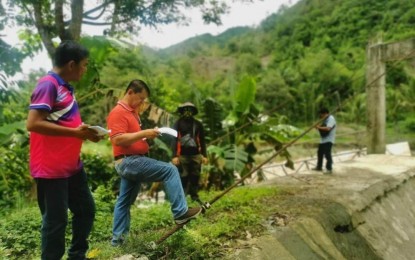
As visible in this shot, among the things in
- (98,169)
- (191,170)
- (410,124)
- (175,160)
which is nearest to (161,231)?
(175,160)

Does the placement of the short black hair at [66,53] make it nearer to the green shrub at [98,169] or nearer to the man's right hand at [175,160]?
the man's right hand at [175,160]

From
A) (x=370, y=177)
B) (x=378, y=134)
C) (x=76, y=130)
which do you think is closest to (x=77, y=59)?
(x=76, y=130)

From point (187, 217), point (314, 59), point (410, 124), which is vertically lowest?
point (410, 124)

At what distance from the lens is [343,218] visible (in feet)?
15.7

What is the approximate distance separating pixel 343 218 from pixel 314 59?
36136mm

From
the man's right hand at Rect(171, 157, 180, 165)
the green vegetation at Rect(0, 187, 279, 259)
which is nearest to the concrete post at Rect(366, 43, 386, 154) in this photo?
the green vegetation at Rect(0, 187, 279, 259)

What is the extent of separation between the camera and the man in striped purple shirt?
7.38ft

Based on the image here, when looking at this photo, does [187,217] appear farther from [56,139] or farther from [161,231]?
[56,139]

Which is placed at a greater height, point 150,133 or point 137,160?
point 150,133

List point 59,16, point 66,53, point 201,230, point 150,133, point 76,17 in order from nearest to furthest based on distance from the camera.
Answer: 1. point 66,53
2. point 150,133
3. point 201,230
4. point 76,17
5. point 59,16

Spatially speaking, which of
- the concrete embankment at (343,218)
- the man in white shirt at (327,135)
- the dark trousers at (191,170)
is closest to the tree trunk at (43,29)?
the dark trousers at (191,170)

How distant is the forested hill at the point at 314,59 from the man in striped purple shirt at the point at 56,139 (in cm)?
623

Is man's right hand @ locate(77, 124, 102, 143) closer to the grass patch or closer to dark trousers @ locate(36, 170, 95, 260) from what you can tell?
dark trousers @ locate(36, 170, 95, 260)

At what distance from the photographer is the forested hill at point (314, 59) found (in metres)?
29.5
